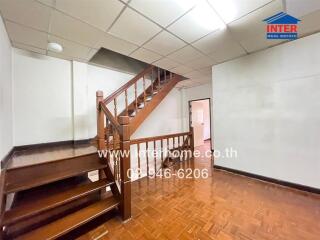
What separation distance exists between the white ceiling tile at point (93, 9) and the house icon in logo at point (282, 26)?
203 centimetres

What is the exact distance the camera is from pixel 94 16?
1882 mm

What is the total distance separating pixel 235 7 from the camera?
177 cm

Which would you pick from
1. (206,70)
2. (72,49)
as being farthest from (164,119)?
(72,49)

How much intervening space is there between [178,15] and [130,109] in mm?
2523

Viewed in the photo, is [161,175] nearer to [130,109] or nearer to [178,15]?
[130,109]

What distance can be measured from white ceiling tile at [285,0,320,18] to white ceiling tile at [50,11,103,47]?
2530 mm

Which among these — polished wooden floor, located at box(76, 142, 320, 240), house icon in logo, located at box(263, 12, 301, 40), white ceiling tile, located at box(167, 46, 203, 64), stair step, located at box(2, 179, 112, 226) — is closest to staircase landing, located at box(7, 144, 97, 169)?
stair step, located at box(2, 179, 112, 226)

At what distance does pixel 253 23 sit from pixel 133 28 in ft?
5.66

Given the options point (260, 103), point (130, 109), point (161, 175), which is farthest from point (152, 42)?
point (161, 175)

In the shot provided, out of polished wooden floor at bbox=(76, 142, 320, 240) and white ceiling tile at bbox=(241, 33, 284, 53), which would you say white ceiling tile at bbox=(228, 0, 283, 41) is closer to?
white ceiling tile at bbox=(241, 33, 284, 53)

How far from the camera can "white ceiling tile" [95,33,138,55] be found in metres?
2.37

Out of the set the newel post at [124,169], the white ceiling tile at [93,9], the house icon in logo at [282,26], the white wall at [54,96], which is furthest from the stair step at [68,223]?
the house icon in logo at [282,26]

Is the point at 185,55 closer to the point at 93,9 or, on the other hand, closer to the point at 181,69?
the point at 181,69

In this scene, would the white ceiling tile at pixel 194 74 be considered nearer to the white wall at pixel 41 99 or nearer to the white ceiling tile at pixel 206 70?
the white ceiling tile at pixel 206 70
